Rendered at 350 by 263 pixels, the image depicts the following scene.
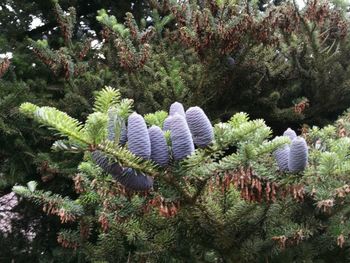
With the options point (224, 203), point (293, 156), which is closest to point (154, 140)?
point (293, 156)

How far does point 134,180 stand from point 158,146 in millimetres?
122

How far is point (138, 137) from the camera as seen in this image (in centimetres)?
128

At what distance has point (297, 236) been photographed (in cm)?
179

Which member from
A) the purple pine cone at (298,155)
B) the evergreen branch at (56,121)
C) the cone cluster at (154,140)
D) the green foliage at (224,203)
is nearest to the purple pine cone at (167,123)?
the cone cluster at (154,140)

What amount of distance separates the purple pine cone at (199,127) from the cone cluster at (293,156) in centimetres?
26

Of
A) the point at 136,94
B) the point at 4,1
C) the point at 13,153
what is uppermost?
the point at 4,1

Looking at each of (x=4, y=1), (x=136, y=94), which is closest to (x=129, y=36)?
(x=136, y=94)

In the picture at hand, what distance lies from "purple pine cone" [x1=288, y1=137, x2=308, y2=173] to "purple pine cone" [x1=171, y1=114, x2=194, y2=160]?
0.32 m

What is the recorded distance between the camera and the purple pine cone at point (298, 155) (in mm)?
1419

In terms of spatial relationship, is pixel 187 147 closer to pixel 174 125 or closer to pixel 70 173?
pixel 174 125

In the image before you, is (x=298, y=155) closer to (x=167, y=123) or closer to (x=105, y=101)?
(x=167, y=123)

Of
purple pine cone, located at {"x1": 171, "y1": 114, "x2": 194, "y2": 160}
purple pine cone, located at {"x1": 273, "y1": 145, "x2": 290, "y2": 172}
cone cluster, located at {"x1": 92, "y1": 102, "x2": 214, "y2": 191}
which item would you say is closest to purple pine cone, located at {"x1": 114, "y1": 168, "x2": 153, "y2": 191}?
cone cluster, located at {"x1": 92, "y1": 102, "x2": 214, "y2": 191}

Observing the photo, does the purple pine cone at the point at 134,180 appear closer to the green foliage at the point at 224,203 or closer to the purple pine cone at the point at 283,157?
the green foliage at the point at 224,203

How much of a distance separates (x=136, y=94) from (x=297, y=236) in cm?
179
